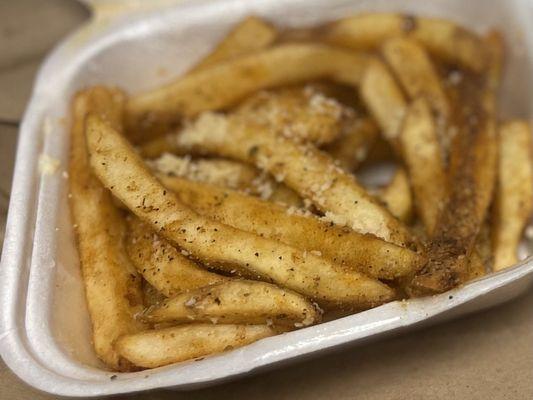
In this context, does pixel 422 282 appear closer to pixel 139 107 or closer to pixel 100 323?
pixel 100 323

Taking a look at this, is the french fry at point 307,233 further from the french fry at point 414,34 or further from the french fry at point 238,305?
the french fry at point 414,34

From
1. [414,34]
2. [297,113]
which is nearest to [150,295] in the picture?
[297,113]

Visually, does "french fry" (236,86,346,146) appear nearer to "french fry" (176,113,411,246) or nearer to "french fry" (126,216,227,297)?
"french fry" (176,113,411,246)

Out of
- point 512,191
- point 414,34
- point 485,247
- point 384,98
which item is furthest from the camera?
point 414,34

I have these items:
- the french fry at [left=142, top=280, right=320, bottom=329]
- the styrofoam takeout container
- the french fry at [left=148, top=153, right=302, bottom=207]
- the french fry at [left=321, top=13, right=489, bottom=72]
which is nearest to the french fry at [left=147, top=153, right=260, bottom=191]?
the french fry at [left=148, top=153, right=302, bottom=207]

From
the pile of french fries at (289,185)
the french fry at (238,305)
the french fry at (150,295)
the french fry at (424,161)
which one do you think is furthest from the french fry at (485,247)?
the french fry at (150,295)

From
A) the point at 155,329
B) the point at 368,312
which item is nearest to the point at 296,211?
the point at 368,312

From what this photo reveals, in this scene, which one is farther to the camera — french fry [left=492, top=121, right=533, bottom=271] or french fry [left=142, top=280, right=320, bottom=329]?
french fry [left=492, top=121, right=533, bottom=271]

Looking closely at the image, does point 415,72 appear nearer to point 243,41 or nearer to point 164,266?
point 243,41
